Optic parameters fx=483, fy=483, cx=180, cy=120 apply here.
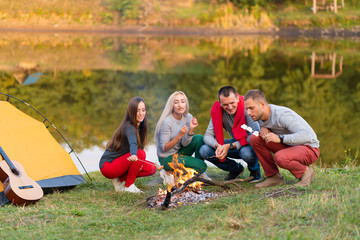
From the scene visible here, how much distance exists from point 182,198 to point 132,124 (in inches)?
41.8

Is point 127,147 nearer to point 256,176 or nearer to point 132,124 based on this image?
point 132,124

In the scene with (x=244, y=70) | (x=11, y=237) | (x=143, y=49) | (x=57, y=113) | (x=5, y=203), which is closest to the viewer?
(x=11, y=237)

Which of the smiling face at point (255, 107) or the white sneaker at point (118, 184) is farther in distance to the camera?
the white sneaker at point (118, 184)

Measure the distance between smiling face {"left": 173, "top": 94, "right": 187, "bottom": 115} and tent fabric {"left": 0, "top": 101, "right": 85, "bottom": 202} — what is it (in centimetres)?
147

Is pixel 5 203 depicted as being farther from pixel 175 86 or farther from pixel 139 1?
pixel 139 1

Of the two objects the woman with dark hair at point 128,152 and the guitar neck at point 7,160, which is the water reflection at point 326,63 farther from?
the guitar neck at point 7,160

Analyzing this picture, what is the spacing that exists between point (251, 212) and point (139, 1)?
114 ft

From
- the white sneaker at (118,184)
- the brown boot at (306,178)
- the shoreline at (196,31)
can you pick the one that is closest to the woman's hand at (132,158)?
the white sneaker at (118,184)

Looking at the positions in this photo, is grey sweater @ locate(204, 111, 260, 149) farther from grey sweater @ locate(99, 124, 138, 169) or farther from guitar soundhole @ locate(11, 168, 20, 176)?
guitar soundhole @ locate(11, 168, 20, 176)

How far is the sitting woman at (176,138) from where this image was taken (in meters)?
5.88

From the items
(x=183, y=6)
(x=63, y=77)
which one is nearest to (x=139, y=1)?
(x=183, y=6)

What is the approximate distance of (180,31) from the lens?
3722cm

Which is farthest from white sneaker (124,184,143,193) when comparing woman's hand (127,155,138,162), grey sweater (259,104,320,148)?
grey sweater (259,104,320,148)

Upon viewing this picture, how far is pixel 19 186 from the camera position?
194 inches
